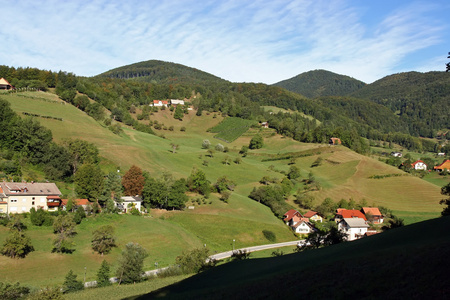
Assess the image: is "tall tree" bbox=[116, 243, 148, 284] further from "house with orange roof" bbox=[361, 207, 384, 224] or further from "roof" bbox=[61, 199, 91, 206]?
"house with orange roof" bbox=[361, 207, 384, 224]

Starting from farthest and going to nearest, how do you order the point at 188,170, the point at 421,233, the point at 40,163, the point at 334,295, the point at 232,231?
the point at 188,170, the point at 40,163, the point at 232,231, the point at 421,233, the point at 334,295

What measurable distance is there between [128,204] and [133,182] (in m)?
6.30

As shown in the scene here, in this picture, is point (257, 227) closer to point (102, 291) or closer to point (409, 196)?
point (102, 291)

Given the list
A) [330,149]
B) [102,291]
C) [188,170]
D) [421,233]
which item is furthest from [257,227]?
[330,149]

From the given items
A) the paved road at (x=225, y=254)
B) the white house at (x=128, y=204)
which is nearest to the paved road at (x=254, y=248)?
the paved road at (x=225, y=254)

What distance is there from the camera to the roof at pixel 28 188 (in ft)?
178

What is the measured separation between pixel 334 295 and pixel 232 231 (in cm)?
5200

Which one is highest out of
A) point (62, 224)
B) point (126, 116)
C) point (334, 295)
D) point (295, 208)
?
point (126, 116)

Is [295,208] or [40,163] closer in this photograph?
[40,163]

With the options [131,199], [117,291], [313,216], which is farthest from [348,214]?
[117,291]

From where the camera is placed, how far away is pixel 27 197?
55.4 metres

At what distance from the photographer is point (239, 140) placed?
163m

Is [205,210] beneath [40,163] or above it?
beneath

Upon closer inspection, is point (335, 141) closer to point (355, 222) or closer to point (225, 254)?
point (355, 222)
